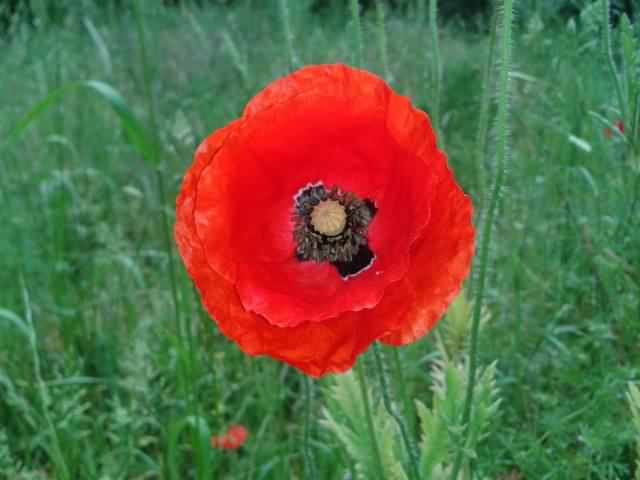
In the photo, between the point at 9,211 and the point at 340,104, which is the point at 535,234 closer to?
the point at 340,104

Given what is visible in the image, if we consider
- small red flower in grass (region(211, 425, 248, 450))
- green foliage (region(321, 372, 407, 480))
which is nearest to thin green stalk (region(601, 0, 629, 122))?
green foliage (region(321, 372, 407, 480))

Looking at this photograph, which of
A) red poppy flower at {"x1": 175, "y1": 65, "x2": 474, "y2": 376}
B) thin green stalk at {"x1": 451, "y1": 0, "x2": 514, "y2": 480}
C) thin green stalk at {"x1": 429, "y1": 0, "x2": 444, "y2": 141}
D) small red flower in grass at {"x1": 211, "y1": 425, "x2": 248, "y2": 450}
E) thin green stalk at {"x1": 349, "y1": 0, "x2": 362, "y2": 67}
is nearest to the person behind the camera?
thin green stalk at {"x1": 451, "y1": 0, "x2": 514, "y2": 480}

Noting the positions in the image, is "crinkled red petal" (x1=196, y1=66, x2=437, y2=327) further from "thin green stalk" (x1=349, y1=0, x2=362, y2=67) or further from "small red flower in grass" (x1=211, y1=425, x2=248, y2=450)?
"small red flower in grass" (x1=211, y1=425, x2=248, y2=450)

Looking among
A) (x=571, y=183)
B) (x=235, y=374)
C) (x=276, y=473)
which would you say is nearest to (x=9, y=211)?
(x=235, y=374)

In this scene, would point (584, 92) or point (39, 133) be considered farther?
point (39, 133)

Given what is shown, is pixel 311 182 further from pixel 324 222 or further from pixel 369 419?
pixel 369 419

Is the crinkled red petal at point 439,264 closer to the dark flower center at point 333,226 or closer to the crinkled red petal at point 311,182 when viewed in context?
the crinkled red petal at point 311,182
